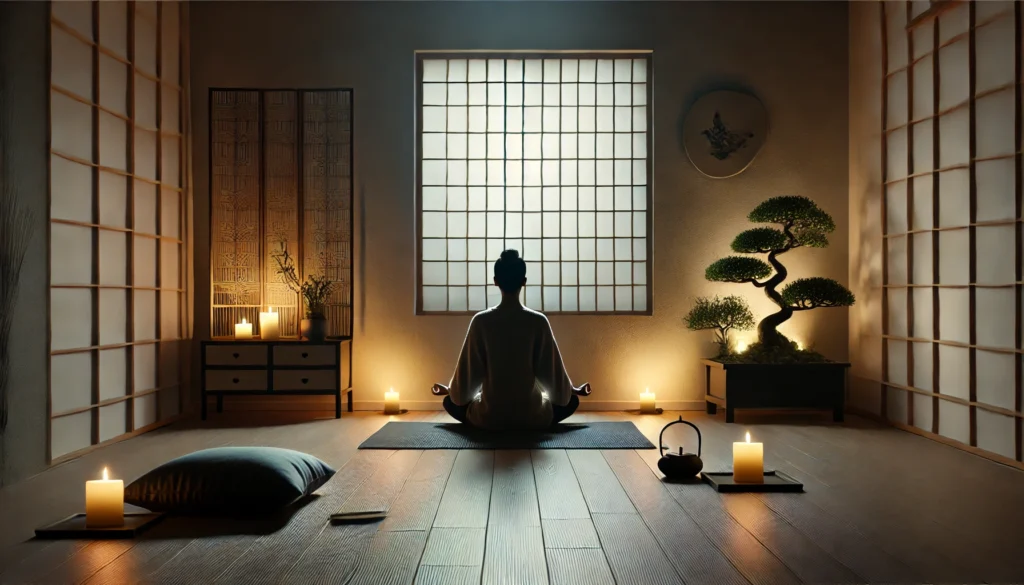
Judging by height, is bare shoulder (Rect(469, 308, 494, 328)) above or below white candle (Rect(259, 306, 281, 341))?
above

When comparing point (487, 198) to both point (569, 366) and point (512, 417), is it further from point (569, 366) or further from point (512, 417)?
point (512, 417)

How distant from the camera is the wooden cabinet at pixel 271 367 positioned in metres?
4.88

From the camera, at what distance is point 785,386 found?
4.77 m

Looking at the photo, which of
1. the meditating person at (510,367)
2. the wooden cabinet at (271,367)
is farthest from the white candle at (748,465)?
the wooden cabinet at (271,367)

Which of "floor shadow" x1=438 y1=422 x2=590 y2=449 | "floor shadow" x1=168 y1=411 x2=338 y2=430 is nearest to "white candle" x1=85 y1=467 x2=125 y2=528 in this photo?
"floor shadow" x1=438 y1=422 x2=590 y2=449

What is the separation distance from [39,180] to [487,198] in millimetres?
2761

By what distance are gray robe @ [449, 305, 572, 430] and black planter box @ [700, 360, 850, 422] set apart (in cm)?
120

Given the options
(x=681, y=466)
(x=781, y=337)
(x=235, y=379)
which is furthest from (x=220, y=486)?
(x=781, y=337)

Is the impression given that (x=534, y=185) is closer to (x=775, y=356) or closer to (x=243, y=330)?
(x=775, y=356)

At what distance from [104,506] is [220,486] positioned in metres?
0.33

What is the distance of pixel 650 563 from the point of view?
6.91ft

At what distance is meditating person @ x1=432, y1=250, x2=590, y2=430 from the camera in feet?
13.3

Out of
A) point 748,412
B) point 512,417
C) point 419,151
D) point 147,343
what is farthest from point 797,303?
point 147,343

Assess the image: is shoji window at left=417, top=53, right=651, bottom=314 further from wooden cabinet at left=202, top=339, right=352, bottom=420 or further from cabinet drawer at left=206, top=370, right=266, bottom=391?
cabinet drawer at left=206, top=370, right=266, bottom=391
